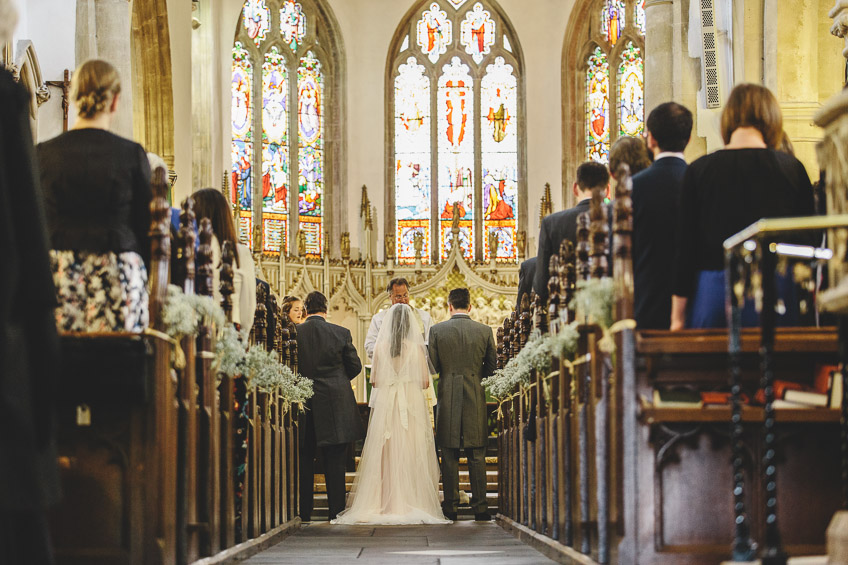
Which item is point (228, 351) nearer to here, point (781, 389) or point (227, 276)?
point (227, 276)

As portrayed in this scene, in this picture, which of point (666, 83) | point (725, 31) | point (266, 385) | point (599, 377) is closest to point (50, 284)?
Result: point (599, 377)

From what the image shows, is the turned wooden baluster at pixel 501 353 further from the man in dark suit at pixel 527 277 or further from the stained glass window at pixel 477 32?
the stained glass window at pixel 477 32

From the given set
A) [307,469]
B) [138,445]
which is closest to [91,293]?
[138,445]

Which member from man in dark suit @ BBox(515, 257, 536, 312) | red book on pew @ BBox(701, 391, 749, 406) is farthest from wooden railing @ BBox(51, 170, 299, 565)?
man in dark suit @ BBox(515, 257, 536, 312)

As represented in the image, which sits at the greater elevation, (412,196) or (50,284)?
(412,196)

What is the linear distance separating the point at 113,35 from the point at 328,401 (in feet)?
12.6

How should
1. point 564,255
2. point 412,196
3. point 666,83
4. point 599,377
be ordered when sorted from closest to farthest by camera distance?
point 599,377, point 564,255, point 666,83, point 412,196

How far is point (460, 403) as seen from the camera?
358 inches

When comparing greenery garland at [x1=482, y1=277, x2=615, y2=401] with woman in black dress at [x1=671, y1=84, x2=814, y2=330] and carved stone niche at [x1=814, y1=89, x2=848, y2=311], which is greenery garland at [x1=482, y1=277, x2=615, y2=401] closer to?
woman in black dress at [x1=671, y1=84, x2=814, y2=330]

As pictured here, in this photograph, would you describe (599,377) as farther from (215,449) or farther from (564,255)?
(215,449)

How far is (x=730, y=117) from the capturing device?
4.31 meters

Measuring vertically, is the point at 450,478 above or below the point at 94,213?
below

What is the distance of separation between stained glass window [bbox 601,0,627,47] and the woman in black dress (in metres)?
14.0

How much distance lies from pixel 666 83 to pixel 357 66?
706 centimetres
